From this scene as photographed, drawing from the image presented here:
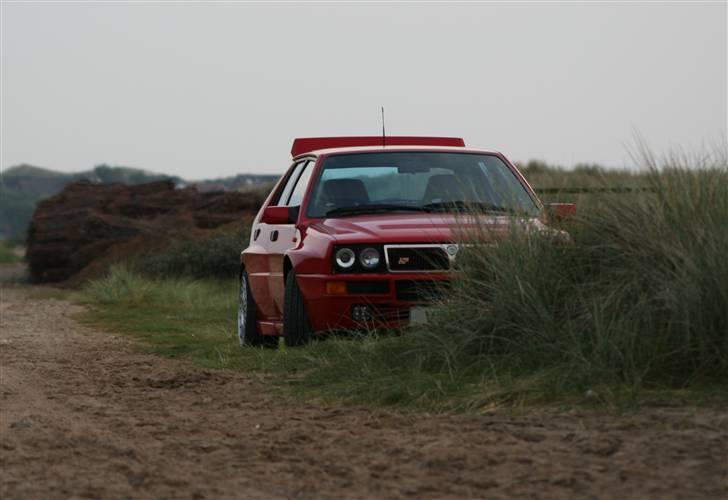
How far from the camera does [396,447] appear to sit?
22.6 feet

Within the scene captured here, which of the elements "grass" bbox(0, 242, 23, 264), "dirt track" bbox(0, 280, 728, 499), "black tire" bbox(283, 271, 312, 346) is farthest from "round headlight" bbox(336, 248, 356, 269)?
"grass" bbox(0, 242, 23, 264)

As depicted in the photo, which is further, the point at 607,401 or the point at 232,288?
the point at 232,288

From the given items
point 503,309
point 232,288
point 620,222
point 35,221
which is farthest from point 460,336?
point 35,221

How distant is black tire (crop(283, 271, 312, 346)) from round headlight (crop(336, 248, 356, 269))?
451 mm

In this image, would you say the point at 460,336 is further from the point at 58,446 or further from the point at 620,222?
the point at 58,446

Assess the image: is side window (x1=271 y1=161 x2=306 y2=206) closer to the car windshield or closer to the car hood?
the car windshield

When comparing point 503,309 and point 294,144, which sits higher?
point 294,144

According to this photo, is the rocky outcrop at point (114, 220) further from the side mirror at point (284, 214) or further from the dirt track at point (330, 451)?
the dirt track at point (330, 451)

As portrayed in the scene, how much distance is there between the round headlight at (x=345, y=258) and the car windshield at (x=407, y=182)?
0.97 meters

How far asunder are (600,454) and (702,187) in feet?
8.17

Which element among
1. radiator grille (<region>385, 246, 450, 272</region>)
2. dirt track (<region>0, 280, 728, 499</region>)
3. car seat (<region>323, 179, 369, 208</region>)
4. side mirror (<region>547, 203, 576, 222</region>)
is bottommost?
dirt track (<region>0, 280, 728, 499</region>)

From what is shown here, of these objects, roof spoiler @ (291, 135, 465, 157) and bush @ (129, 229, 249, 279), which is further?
bush @ (129, 229, 249, 279)

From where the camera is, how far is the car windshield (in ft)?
36.6

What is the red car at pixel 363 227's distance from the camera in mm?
10070
